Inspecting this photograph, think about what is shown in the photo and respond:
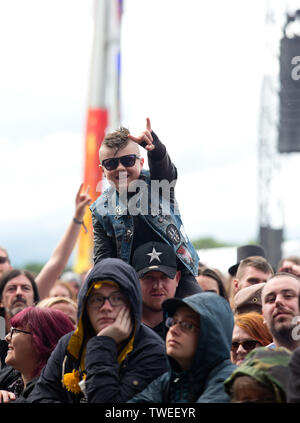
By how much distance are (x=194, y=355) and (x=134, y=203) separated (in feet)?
4.22

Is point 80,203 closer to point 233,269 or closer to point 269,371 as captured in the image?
point 233,269

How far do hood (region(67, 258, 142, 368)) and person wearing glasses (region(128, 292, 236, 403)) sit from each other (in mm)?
268

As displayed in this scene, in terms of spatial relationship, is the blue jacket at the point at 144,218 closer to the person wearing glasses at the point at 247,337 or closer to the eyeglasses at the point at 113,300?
the person wearing glasses at the point at 247,337

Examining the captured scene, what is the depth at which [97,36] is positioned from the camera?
20.0 meters

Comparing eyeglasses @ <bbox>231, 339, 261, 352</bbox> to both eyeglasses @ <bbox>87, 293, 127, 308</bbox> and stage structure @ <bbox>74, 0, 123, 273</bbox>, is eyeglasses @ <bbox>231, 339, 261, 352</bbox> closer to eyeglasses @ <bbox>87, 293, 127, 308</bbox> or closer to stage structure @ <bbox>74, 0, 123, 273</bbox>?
eyeglasses @ <bbox>87, 293, 127, 308</bbox>

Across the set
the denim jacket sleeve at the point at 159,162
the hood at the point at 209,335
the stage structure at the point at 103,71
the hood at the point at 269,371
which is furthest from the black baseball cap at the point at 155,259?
the stage structure at the point at 103,71

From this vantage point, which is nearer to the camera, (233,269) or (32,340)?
(32,340)

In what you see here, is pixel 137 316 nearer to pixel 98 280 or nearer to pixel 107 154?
pixel 98 280

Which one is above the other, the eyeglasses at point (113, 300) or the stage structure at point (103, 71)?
the stage structure at point (103, 71)

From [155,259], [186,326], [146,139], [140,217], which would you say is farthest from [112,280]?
[146,139]

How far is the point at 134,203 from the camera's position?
15.6 ft

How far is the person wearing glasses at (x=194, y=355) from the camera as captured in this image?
3.68 m

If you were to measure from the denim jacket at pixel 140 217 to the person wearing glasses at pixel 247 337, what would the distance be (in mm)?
457
